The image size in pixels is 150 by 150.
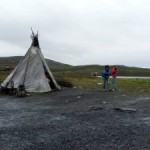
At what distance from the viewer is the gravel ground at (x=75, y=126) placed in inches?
603

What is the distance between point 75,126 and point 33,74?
2251 centimetres

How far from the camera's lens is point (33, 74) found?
41.3 metres

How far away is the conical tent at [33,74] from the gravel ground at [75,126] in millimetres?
10656

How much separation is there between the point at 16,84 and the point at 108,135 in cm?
2505

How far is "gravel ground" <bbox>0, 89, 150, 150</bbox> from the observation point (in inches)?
603

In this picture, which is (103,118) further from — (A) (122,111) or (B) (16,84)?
(B) (16,84)

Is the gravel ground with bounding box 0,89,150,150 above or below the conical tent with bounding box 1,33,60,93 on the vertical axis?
below

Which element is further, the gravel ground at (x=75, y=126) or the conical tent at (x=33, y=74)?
the conical tent at (x=33, y=74)

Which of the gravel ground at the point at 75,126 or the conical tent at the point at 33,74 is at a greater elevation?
the conical tent at the point at 33,74

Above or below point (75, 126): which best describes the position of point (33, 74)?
above

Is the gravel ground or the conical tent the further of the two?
the conical tent

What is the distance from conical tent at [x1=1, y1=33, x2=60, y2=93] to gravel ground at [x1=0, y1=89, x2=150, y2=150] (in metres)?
10.7

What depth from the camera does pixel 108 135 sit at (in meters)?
16.9

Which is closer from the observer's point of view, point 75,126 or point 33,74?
point 75,126
